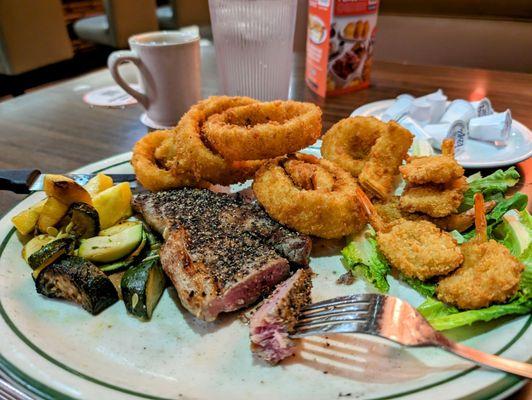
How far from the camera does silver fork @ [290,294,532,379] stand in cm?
95

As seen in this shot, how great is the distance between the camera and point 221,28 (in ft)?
7.88

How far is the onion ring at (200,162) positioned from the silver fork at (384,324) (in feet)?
2.31

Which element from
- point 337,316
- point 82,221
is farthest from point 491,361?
point 82,221

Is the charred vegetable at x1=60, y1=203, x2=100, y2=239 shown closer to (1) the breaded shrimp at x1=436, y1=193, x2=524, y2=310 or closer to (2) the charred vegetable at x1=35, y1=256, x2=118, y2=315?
(2) the charred vegetable at x1=35, y1=256, x2=118, y2=315

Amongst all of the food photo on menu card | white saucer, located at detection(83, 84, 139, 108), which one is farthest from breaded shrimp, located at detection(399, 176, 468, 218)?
white saucer, located at detection(83, 84, 139, 108)

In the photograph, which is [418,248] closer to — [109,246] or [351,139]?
[351,139]

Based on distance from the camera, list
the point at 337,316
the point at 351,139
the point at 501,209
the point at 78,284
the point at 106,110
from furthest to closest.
A: the point at 106,110, the point at 351,139, the point at 501,209, the point at 78,284, the point at 337,316

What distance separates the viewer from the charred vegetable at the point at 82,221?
4.59ft

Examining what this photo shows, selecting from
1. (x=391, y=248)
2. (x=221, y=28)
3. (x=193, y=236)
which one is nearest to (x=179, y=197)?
(x=193, y=236)

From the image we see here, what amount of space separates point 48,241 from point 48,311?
257 mm

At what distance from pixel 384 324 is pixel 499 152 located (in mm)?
1309

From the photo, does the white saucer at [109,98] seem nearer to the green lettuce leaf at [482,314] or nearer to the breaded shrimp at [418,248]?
the breaded shrimp at [418,248]

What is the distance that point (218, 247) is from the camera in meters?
1.35

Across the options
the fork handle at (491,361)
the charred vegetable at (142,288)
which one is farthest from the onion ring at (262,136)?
the fork handle at (491,361)
